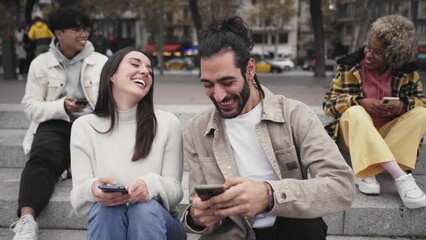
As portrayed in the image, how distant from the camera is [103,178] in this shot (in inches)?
83.2

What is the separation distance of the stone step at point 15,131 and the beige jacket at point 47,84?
0.54m

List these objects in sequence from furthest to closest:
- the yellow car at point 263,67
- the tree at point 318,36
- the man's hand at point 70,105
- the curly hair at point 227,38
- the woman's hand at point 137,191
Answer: the yellow car at point 263,67
the tree at point 318,36
the man's hand at point 70,105
the woman's hand at point 137,191
the curly hair at point 227,38

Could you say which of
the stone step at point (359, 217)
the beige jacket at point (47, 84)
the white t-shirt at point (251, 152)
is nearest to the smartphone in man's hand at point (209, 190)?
the white t-shirt at point (251, 152)

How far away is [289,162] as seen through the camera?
6.55ft

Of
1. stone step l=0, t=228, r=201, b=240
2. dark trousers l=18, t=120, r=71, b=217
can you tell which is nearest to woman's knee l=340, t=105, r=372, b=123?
stone step l=0, t=228, r=201, b=240

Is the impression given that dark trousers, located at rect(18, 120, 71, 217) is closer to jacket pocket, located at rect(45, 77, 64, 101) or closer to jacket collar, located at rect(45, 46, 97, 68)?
jacket pocket, located at rect(45, 77, 64, 101)

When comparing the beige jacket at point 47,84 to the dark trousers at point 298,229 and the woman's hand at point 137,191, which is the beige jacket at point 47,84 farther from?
the dark trousers at point 298,229

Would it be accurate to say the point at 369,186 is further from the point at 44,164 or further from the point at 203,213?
the point at 44,164

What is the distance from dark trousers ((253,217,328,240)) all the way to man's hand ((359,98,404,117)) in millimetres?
1400

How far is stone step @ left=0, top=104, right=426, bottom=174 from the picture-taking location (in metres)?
3.78

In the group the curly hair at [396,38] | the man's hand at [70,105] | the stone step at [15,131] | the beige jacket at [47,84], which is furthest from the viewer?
the stone step at [15,131]

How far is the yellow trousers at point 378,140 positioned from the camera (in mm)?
2824

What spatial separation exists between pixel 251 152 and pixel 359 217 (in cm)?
125

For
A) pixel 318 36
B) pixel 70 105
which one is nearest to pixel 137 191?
pixel 70 105
